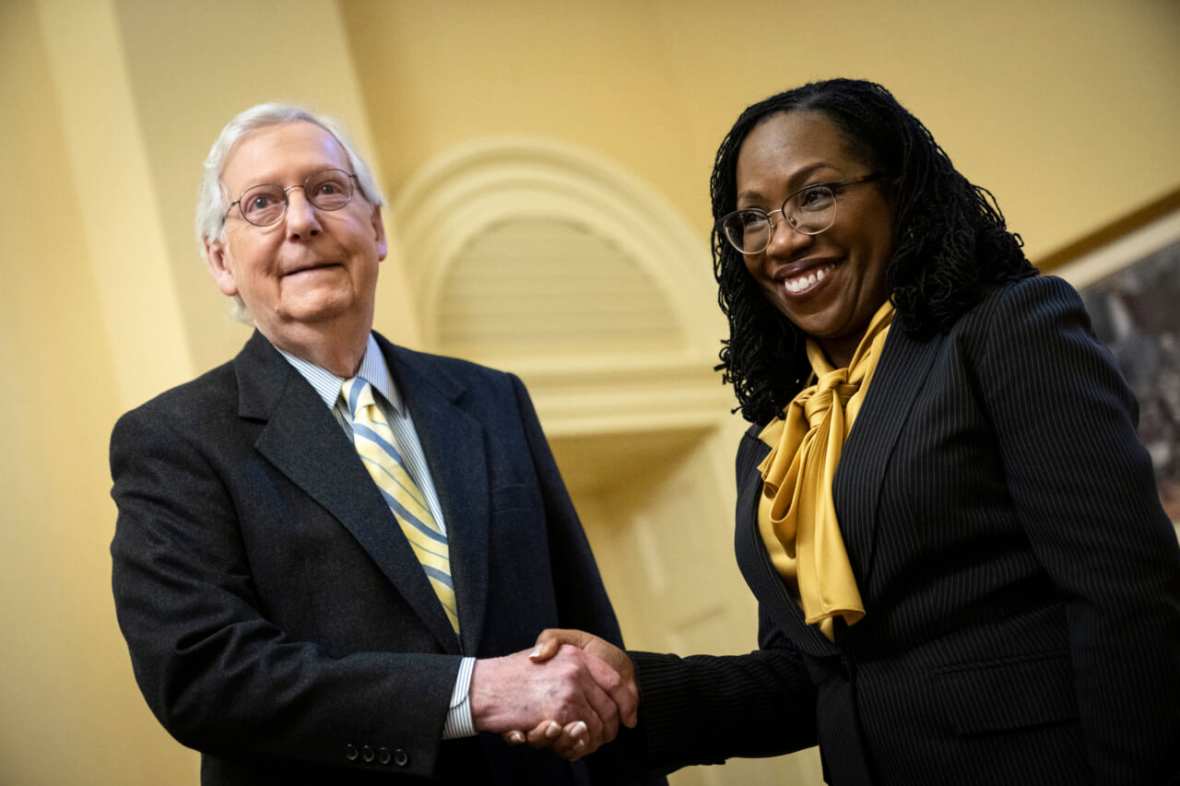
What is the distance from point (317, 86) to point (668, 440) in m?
1.66

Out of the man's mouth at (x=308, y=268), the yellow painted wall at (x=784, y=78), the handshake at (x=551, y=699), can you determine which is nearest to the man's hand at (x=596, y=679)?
the handshake at (x=551, y=699)

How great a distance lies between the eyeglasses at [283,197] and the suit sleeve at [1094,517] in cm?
133

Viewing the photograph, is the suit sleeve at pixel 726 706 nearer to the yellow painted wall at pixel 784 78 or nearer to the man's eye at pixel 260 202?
the man's eye at pixel 260 202

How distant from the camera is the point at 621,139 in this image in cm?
465

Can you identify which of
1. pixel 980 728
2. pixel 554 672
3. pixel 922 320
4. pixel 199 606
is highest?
pixel 922 320

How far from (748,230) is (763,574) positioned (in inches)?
21.7

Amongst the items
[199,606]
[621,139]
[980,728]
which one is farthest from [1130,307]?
[199,606]

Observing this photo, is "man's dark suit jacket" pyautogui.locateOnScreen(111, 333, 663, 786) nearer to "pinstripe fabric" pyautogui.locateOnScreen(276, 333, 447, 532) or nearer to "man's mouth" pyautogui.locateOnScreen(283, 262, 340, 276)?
"pinstripe fabric" pyautogui.locateOnScreen(276, 333, 447, 532)

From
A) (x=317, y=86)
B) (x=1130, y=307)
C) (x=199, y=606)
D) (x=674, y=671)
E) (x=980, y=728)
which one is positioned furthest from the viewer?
(x=317, y=86)

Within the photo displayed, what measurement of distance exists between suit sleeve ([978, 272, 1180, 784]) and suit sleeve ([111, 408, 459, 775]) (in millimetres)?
909

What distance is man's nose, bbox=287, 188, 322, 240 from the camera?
7.84 feet

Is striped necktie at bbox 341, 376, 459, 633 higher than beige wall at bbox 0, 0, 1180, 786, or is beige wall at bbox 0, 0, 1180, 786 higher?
beige wall at bbox 0, 0, 1180, 786

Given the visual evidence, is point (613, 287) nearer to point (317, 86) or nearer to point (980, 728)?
point (317, 86)

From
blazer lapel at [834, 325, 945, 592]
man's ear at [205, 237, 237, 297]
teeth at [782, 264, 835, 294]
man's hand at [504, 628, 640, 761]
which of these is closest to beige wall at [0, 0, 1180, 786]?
man's ear at [205, 237, 237, 297]
